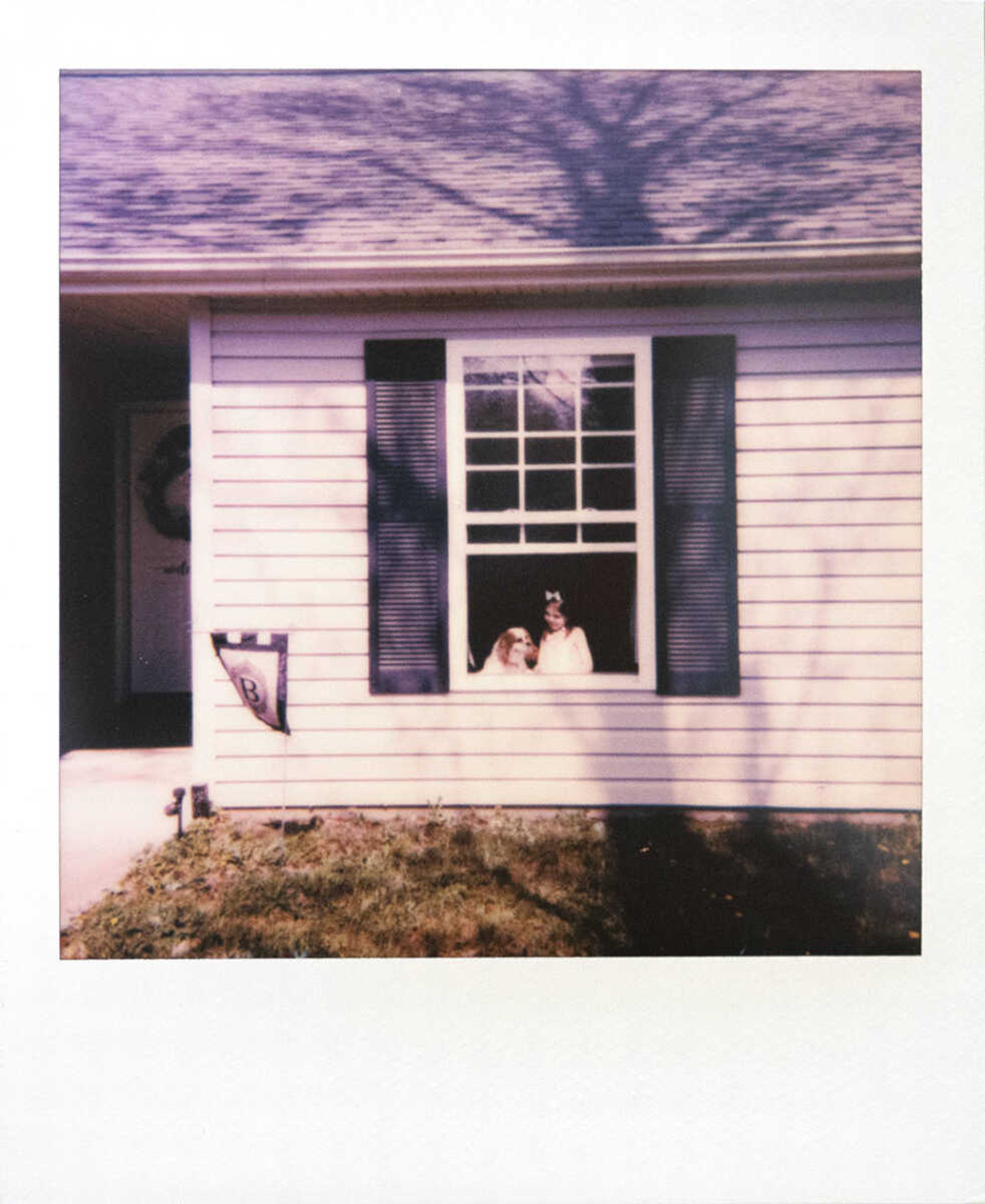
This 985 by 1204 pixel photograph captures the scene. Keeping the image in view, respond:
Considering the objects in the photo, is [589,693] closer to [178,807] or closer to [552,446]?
[552,446]

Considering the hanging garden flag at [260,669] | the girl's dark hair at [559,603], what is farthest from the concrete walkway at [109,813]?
the girl's dark hair at [559,603]

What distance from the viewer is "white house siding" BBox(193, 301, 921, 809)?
3.04 meters

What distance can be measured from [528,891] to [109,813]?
178 centimetres

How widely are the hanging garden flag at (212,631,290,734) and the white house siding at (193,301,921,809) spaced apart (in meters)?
0.04

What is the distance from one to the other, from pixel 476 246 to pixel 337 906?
265 cm

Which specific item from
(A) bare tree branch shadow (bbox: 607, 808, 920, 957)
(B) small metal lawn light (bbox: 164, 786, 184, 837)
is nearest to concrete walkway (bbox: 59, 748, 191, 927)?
(B) small metal lawn light (bbox: 164, 786, 184, 837)

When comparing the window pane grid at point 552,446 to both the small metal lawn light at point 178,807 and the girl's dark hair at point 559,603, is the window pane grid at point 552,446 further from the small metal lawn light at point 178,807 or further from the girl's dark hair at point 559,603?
the small metal lawn light at point 178,807

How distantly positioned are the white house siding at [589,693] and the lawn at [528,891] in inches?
5.6

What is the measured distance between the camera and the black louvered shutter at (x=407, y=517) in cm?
318

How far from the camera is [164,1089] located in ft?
8.25

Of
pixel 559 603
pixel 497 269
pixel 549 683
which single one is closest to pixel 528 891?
pixel 549 683

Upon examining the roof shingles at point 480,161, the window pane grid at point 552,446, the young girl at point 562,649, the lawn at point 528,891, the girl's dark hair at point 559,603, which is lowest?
the lawn at point 528,891

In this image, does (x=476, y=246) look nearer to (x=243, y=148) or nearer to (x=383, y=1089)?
(x=243, y=148)

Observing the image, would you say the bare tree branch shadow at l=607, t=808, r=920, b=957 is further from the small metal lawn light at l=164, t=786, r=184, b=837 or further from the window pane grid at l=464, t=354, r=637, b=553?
the small metal lawn light at l=164, t=786, r=184, b=837
